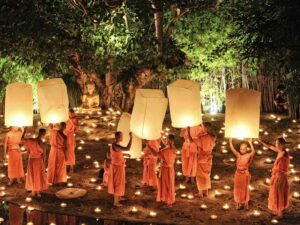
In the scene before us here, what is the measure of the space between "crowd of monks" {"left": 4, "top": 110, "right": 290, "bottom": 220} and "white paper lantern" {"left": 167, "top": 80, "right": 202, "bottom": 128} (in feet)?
1.37

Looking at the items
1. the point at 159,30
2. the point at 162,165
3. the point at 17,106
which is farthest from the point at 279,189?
the point at 159,30

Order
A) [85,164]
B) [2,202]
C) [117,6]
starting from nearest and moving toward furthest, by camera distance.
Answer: [2,202]
[85,164]
[117,6]

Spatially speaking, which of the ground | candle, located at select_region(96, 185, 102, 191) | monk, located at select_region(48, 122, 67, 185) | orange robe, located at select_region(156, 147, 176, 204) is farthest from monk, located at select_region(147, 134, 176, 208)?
monk, located at select_region(48, 122, 67, 185)

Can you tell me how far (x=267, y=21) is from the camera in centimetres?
984

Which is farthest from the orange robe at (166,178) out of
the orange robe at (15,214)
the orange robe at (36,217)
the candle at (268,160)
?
the candle at (268,160)

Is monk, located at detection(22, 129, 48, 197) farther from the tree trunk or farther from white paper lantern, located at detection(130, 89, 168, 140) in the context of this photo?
the tree trunk

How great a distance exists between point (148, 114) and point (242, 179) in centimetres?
206

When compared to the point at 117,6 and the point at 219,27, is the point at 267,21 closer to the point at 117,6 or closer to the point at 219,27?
the point at 117,6

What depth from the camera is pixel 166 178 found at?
30.9 feet

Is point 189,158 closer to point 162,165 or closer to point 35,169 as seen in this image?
point 162,165

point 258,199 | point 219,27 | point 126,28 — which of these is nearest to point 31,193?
point 258,199

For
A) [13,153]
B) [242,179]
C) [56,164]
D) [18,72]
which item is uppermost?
[18,72]

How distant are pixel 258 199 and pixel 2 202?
4934 millimetres

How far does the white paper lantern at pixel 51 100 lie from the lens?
1015 cm
